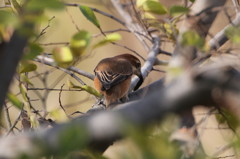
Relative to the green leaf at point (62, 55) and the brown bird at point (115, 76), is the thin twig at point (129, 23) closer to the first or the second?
the brown bird at point (115, 76)

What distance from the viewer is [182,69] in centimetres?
129

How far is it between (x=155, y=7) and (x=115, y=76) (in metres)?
2.05

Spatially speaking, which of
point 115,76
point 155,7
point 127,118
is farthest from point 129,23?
point 127,118

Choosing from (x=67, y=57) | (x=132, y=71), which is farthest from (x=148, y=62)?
(x=67, y=57)

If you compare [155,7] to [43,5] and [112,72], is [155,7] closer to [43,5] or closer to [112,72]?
[43,5]

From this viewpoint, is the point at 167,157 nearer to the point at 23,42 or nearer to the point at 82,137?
the point at 82,137

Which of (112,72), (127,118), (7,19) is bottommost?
(127,118)

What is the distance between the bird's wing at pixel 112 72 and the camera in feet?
13.6

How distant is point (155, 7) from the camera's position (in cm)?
235

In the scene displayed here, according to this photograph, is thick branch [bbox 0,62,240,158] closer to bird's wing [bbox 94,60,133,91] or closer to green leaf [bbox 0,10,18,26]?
green leaf [bbox 0,10,18,26]

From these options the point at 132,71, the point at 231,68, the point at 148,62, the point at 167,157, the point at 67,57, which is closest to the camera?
the point at 167,157

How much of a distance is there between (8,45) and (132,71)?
3.16m

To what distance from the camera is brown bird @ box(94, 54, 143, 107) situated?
13.1 feet

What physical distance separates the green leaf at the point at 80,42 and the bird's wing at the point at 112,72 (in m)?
2.39
